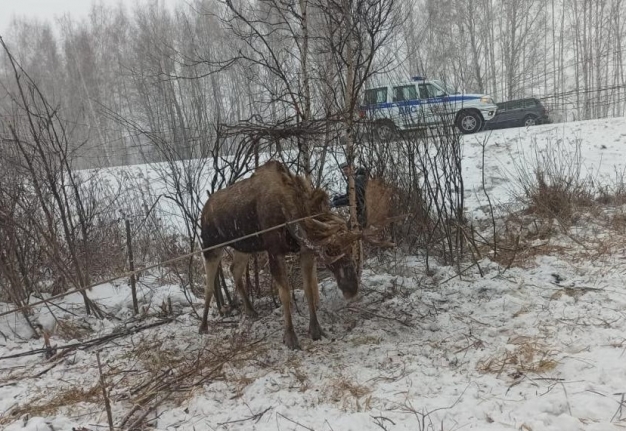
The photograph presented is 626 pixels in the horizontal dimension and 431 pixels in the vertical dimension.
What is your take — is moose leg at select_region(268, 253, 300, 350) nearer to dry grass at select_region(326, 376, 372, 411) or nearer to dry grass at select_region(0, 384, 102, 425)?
dry grass at select_region(326, 376, 372, 411)

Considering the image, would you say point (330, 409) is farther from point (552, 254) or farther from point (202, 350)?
point (552, 254)

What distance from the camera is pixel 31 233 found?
5.92m

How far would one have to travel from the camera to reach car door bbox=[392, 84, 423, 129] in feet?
23.5

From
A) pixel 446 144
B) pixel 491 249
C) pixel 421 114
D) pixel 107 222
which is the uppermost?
pixel 421 114

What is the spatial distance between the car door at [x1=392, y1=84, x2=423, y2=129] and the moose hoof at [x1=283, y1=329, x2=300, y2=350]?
419cm

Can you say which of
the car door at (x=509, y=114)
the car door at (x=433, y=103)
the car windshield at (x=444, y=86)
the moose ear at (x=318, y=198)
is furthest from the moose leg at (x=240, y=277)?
the car door at (x=509, y=114)

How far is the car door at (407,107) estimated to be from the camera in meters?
7.18

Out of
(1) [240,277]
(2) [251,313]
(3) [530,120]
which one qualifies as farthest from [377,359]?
(3) [530,120]

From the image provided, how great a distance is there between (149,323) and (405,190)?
414cm

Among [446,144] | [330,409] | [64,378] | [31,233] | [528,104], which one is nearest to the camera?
[330,409]

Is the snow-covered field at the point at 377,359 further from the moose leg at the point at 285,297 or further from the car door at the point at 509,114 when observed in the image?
the car door at the point at 509,114

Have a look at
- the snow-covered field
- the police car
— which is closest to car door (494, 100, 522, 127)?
the police car

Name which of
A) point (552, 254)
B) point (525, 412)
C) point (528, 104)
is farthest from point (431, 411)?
point (528, 104)

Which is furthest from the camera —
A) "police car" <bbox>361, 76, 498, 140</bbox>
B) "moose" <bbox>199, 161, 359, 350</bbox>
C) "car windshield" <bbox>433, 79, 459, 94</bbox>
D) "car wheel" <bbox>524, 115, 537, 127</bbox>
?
"car wheel" <bbox>524, 115, 537, 127</bbox>
